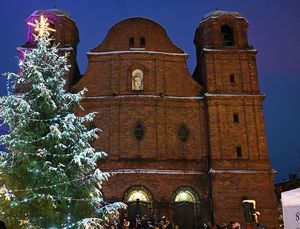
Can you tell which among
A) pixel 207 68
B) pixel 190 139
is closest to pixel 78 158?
pixel 190 139

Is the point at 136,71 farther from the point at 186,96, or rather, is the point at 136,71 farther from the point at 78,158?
the point at 78,158

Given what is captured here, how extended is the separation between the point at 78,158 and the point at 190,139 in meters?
13.9

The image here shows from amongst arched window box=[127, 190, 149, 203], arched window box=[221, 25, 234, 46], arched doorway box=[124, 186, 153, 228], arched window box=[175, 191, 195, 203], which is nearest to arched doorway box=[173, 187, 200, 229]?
arched window box=[175, 191, 195, 203]

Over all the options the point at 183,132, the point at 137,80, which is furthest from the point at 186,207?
the point at 137,80

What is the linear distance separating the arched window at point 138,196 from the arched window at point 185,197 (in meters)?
1.88

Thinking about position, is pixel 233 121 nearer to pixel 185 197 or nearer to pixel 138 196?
pixel 185 197

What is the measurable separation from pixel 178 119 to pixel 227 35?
297 inches

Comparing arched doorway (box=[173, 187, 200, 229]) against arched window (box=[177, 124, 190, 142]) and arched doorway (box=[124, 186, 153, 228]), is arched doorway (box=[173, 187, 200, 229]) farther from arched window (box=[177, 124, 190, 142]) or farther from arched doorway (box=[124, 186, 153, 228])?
arched window (box=[177, 124, 190, 142])

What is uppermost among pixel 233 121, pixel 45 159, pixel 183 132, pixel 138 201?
pixel 233 121

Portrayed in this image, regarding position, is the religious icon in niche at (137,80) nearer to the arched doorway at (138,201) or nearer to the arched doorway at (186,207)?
A: the arched doorway at (138,201)

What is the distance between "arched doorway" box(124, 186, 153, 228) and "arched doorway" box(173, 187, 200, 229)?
1.58m

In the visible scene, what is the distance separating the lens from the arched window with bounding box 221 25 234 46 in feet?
92.8

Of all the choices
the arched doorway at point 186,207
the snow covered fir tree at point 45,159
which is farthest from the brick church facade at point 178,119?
the snow covered fir tree at point 45,159

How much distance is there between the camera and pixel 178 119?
26.0 meters
